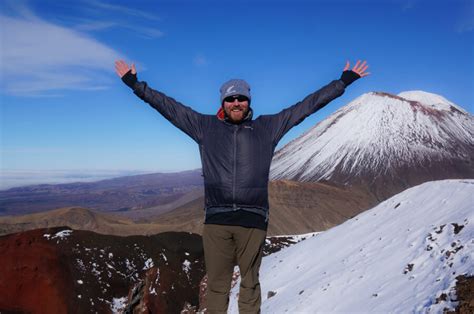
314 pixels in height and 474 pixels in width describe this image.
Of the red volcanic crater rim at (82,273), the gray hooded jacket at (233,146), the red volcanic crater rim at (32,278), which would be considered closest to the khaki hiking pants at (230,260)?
the gray hooded jacket at (233,146)

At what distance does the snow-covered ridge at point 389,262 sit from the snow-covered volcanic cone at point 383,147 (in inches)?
4123

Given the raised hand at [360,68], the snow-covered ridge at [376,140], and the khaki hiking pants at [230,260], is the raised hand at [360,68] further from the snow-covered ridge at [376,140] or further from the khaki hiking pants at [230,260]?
the snow-covered ridge at [376,140]

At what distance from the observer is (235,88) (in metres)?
4.18

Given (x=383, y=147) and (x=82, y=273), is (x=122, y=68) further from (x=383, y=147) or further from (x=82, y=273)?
(x=383, y=147)

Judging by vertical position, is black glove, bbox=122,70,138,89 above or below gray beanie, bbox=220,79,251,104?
above

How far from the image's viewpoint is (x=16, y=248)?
94.9 ft

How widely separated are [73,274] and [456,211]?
22923 millimetres

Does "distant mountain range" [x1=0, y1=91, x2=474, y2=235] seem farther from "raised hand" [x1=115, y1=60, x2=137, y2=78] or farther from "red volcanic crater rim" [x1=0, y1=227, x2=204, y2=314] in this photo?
"raised hand" [x1=115, y1=60, x2=137, y2=78]

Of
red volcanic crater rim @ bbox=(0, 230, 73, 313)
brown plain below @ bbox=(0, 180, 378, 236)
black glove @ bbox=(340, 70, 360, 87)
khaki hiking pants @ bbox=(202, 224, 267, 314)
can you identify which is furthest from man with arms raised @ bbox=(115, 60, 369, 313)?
brown plain below @ bbox=(0, 180, 378, 236)

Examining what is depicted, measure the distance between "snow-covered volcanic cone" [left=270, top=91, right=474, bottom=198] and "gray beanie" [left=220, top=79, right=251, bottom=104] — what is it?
121 m

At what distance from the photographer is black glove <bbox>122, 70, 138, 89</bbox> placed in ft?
14.9

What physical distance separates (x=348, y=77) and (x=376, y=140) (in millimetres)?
164290

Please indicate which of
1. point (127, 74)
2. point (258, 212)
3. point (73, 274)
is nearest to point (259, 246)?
point (258, 212)

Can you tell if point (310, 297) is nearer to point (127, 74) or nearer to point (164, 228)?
point (127, 74)
